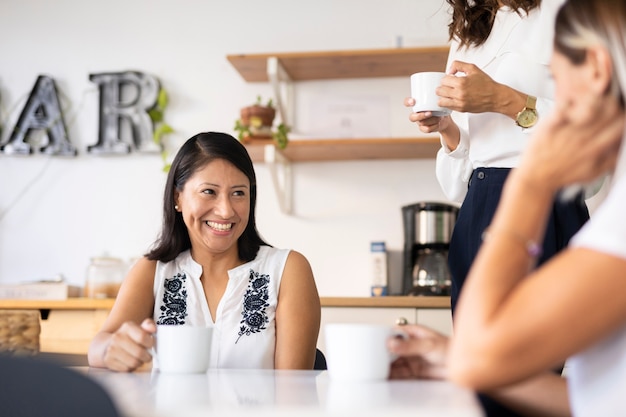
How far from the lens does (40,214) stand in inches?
139

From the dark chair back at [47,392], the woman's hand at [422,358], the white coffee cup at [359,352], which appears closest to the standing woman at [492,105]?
the woman's hand at [422,358]

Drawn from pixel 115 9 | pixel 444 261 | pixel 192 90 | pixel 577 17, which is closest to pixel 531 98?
pixel 577 17

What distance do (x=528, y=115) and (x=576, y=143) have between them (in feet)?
2.76

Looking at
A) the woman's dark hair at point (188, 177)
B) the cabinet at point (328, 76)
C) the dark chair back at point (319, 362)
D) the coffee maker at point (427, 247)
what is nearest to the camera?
the dark chair back at point (319, 362)

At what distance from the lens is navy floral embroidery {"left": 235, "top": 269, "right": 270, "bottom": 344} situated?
1.83 meters

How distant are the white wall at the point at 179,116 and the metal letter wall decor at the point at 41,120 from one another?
1.8 inches

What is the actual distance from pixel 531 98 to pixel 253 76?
192cm

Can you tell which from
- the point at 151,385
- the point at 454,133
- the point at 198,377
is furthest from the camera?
the point at 454,133

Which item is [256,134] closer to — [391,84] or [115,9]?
[391,84]

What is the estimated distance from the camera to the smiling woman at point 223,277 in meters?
1.79

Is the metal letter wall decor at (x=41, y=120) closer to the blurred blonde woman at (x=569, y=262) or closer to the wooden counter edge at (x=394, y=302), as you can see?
the wooden counter edge at (x=394, y=302)

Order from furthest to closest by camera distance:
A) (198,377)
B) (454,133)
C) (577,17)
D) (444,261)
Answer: (444,261) < (454,133) < (198,377) < (577,17)

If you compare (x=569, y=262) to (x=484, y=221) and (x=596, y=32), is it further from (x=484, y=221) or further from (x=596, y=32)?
(x=484, y=221)

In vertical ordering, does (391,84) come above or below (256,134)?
above
